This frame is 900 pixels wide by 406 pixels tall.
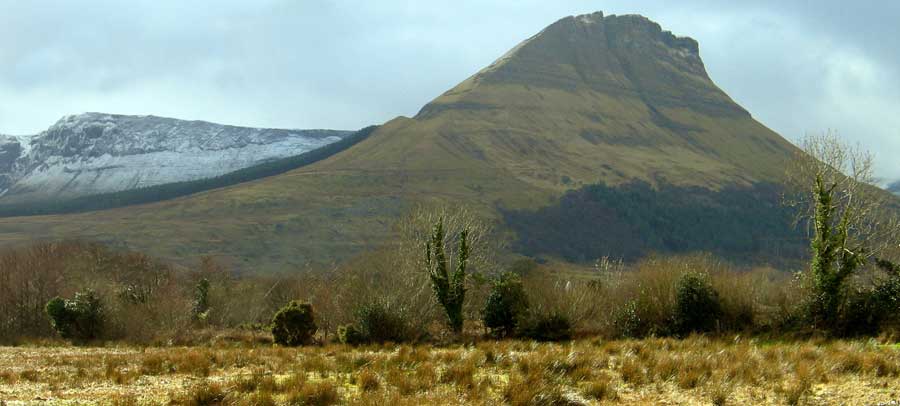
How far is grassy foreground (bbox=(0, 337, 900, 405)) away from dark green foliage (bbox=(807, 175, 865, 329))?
11944mm

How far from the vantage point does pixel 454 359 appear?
1859 centimetres

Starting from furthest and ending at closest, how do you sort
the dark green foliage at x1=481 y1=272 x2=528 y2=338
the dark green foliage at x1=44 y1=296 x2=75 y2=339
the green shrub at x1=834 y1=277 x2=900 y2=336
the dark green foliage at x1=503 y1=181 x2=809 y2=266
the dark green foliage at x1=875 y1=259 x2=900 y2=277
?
the dark green foliage at x1=503 y1=181 x2=809 y2=266
the dark green foliage at x1=44 y1=296 x2=75 y2=339
the dark green foliage at x1=481 y1=272 x2=528 y2=338
the dark green foliage at x1=875 y1=259 x2=900 y2=277
the green shrub at x1=834 y1=277 x2=900 y2=336

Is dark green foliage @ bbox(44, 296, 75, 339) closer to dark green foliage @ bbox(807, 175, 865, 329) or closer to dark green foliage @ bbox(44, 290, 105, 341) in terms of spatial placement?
dark green foliage @ bbox(44, 290, 105, 341)

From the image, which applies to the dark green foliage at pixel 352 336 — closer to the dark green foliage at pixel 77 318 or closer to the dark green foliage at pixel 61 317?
the dark green foliage at pixel 77 318

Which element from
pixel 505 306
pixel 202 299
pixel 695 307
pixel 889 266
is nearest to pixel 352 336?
pixel 505 306

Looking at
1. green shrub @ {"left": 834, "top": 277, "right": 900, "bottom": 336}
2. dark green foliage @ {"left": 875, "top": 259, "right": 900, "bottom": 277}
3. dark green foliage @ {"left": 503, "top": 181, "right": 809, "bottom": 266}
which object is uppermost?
dark green foliage @ {"left": 875, "top": 259, "right": 900, "bottom": 277}

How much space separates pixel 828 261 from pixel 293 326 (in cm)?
2309

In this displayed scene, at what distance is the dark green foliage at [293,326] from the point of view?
3341cm

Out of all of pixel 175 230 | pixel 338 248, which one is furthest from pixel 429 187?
pixel 175 230

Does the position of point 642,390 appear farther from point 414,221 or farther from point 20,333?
point 20,333

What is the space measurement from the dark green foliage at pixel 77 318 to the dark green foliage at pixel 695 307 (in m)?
30.1

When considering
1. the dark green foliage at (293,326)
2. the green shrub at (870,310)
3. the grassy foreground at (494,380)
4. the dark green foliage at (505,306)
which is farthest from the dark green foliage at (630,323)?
the dark green foliage at (293,326)

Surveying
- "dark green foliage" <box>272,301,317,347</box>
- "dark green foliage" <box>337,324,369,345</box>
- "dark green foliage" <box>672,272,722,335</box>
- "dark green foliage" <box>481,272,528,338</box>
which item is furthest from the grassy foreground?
"dark green foliage" <box>481,272,528,338</box>

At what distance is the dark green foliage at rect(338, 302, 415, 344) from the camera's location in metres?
32.3
